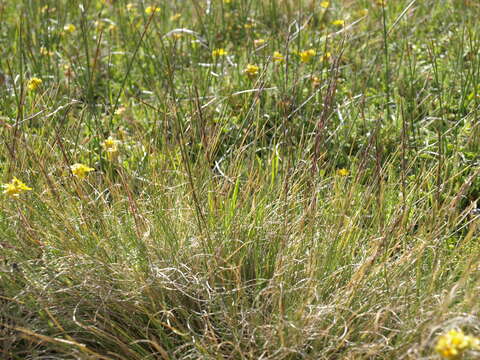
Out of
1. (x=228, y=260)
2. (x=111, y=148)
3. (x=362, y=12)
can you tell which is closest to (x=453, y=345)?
(x=228, y=260)

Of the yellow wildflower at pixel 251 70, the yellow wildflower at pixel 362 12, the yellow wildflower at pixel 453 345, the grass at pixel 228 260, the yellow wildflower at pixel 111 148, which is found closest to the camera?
the yellow wildflower at pixel 453 345

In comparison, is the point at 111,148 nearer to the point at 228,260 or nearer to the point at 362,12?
the point at 228,260

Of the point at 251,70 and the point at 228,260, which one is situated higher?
the point at 251,70

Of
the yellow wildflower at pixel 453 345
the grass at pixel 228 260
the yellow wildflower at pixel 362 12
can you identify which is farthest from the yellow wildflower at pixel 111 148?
the yellow wildflower at pixel 362 12

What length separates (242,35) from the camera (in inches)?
154

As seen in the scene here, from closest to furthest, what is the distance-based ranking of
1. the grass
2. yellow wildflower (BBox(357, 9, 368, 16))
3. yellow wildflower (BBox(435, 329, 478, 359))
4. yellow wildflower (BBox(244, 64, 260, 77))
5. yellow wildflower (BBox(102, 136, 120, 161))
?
yellow wildflower (BBox(435, 329, 478, 359)) → the grass → yellow wildflower (BBox(102, 136, 120, 161)) → yellow wildflower (BBox(244, 64, 260, 77)) → yellow wildflower (BBox(357, 9, 368, 16))

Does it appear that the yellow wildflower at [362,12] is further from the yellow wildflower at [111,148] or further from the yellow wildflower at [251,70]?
the yellow wildflower at [111,148]

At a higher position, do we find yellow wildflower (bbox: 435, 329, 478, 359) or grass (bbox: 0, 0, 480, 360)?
yellow wildflower (bbox: 435, 329, 478, 359)

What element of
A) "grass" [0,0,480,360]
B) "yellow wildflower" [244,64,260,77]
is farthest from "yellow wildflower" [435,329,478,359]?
"yellow wildflower" [244,64,260,77]

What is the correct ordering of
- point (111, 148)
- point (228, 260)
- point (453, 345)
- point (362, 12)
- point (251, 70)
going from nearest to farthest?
point (453, 345) < point (228, 260) < point (111, 148) < point (251, 70) < point (362, 12)

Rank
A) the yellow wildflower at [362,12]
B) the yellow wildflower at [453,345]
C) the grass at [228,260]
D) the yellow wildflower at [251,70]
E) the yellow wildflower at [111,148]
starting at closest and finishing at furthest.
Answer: the yellow wildflower at [453,345] → the grass at [228,260] → the yellow wildflower at [111,148] → the yellow wildflower at [251,70] → the yellow wildflower at [362,12]

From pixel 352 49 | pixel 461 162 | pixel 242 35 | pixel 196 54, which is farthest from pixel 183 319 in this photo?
pixel 242 35

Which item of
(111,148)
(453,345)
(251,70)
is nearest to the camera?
(453,345)

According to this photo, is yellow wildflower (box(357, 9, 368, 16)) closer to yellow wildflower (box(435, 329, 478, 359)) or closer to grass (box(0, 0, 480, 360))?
grass (box(0, 0, 480, 360))
